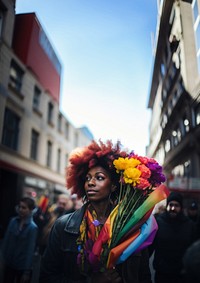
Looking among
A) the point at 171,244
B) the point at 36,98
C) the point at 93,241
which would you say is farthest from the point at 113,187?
the point at 36,98

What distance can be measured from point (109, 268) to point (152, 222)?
16.7 inches

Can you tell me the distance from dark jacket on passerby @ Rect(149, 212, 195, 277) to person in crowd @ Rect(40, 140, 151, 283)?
1.33 meters

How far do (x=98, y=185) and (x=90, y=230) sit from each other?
355mm

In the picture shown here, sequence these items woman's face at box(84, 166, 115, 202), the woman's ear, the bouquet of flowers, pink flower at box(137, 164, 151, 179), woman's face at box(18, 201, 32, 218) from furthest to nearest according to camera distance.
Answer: woman's face at box(18, 201, 32, 218)
the woman's ear
woman's face at box(84, 166, 115, 202)
pink flower at box(137, 164, 151, 179)
the bouquet of flowers

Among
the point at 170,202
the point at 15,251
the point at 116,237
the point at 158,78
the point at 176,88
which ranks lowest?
the point at 15,251

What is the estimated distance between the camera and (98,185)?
6.47 feet

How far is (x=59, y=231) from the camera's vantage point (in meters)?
1.90

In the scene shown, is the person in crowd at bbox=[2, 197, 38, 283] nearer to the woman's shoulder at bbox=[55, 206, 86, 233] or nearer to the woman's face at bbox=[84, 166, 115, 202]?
the woman's shoulder at bbox=[55, 206, 86, 233]

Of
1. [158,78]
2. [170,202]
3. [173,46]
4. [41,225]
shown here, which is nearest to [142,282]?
[170,202]

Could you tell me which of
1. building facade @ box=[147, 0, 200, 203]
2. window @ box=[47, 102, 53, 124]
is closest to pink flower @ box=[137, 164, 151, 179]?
building facade @ box=[147, 0, 200, 203]

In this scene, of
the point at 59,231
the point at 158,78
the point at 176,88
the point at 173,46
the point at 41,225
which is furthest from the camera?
the point at 158,78

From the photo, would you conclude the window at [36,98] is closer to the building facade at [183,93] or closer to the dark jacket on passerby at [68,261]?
the building facade at [183,93]

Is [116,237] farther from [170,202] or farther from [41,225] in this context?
[41,225]

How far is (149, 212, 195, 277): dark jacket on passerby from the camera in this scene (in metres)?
2.97
